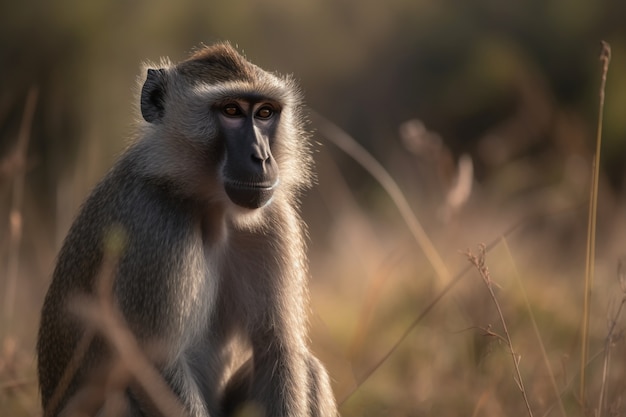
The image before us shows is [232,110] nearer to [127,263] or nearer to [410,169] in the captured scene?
[127,263]

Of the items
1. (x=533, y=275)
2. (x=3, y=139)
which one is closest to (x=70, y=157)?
(x=3, y=139)

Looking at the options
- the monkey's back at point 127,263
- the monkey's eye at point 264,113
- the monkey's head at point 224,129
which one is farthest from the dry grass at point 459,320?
the monkey's eye at point 264,113

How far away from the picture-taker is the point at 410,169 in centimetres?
1416

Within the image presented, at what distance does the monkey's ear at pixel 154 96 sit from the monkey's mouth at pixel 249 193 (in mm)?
732

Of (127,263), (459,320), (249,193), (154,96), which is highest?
(154,96)

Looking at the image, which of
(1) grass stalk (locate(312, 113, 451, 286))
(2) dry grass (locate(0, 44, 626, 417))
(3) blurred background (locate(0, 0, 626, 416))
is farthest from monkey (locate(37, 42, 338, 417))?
(1) grass stalk (locate(312, 113, 451, 286))

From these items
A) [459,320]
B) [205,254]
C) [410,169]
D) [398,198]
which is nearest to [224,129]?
[205,254]

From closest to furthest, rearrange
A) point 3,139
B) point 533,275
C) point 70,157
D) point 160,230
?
1. point 160,230
2. point 533,275
3. point 70,157
4. point 3,139

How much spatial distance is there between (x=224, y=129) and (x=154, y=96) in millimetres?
496

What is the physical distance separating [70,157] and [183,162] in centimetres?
957

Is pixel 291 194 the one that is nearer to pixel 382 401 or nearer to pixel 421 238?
pixel 421 238

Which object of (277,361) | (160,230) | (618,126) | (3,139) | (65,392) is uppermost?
(618,126)

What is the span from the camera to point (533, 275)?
8.49m

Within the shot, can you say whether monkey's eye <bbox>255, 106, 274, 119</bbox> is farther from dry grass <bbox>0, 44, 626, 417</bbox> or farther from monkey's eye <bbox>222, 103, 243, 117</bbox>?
dry grass <bbox>0, 44, 626, 417</bbox>
